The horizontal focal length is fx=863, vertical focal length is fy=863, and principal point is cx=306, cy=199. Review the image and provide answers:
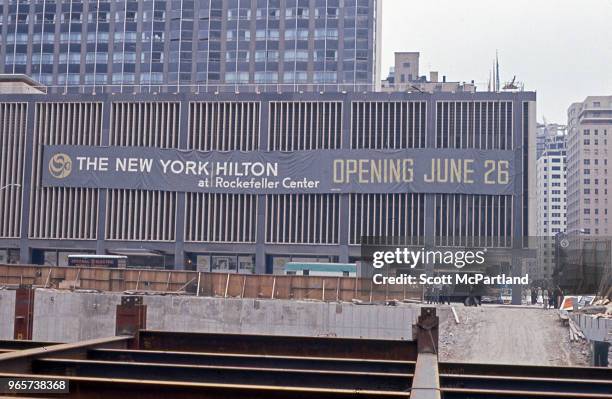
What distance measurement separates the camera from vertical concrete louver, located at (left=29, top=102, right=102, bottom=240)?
73.2 m

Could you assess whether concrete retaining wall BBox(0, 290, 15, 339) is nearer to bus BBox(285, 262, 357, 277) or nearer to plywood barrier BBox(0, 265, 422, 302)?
plywood barrier BBox(0, 265, 422, 302)

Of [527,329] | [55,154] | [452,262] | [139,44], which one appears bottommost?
[527,329]

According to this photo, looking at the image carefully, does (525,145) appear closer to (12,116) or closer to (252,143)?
(252,143)

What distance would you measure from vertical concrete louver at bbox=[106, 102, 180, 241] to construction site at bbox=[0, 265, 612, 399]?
14.3 metres

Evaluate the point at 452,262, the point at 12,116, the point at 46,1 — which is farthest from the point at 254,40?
the point at 452,262

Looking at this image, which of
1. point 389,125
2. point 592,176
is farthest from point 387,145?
point 592,176

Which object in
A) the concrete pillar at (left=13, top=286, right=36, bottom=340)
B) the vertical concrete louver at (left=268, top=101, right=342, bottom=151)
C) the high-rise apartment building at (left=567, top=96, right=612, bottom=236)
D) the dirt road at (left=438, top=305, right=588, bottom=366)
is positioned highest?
the high-rise apartment building at (left=567, top=96, right=612, bottom=236)

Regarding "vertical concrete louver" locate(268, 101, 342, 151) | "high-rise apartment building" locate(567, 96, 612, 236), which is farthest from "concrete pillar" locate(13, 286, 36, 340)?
"high-rise apartment building" locate(567, 96, 612, 236)

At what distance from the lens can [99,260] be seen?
7044 centimetres

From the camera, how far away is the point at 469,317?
4791cm

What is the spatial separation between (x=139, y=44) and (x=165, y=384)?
440ft

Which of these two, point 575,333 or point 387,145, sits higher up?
point 387,145

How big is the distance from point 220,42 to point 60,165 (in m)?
69.7
